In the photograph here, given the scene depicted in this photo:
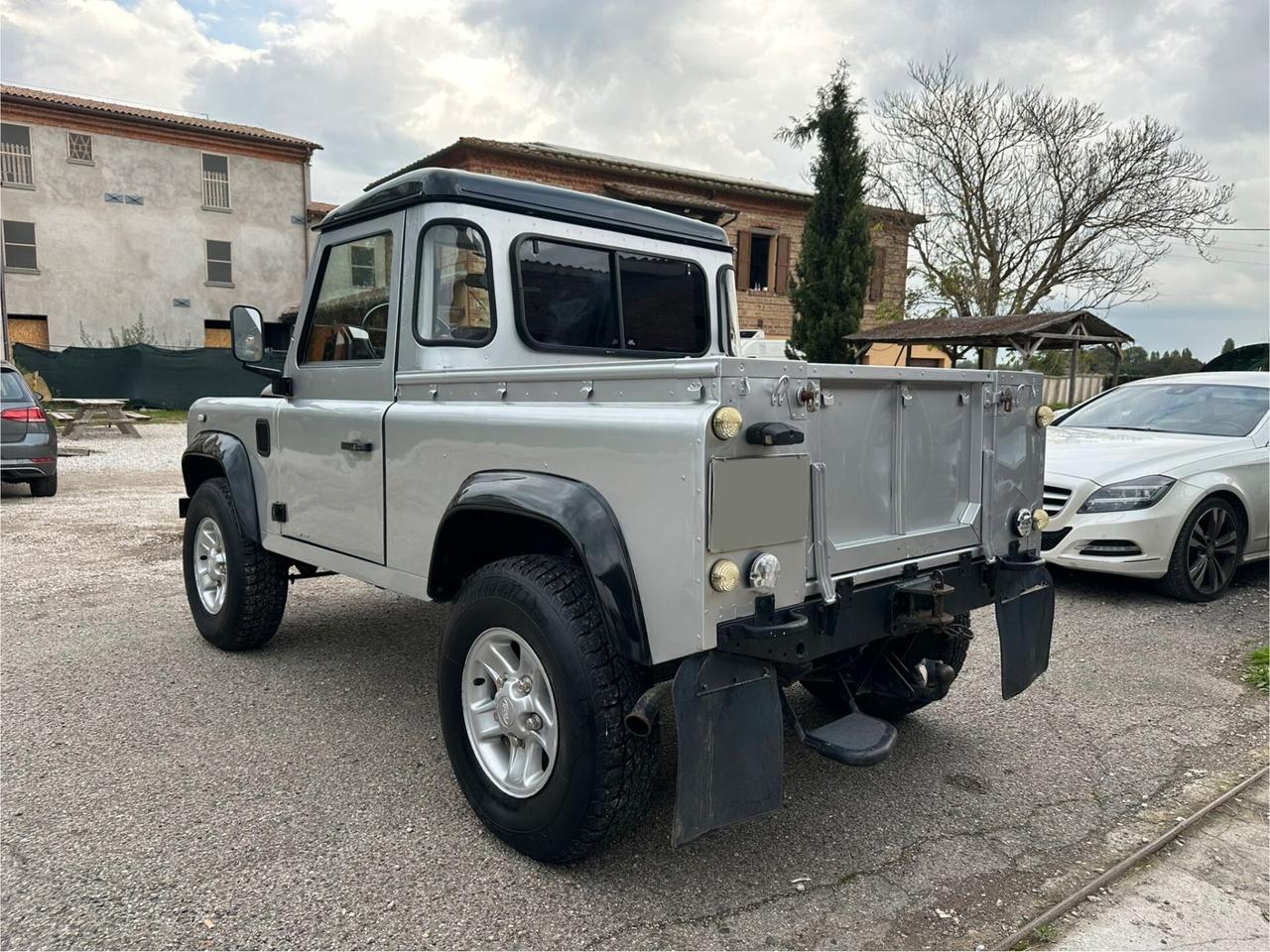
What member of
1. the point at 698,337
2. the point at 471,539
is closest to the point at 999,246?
the point at 698,337

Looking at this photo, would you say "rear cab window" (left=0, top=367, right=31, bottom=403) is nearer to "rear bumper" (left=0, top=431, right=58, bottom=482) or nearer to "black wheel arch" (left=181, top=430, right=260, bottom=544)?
"rear bumper" (left=0, top=431, right=58, bottom=482)

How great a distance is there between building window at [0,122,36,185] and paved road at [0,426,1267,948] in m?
28.6

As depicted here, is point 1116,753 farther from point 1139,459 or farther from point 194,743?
point 194,743

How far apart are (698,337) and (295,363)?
190cm

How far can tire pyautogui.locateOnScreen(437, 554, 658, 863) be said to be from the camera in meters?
2.47

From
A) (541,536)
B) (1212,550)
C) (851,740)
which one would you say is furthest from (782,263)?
(851,740)

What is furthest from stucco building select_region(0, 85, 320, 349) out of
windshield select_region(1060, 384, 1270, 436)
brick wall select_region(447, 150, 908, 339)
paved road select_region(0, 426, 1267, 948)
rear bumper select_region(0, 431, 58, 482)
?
windshield select_region(1060, 384, 1270, 436)

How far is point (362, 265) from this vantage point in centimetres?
381

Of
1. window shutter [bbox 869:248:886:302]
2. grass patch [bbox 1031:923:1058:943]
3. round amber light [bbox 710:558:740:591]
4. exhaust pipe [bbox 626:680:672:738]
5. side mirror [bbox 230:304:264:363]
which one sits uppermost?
window shutter [bbox 869:248:886:302]

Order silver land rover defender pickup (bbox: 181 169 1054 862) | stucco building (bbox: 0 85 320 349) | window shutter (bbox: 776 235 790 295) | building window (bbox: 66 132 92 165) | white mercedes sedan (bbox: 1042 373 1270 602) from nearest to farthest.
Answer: silver land rover defender pickup (bbox: 181 169 1054 862), white mercedes sedan (bbox: 1042 373 1270 602), stucco building (bbox: 0 85 320 349), building window (bbox: 66 132 92 165), window shutter (bbox: 776 235 790 295)

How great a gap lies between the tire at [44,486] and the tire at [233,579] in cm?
664

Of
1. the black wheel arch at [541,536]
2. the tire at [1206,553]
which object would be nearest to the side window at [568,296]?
the black wheel arch at [541,536]

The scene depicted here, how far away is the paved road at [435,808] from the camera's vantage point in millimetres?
2482

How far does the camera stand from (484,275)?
140 inches
